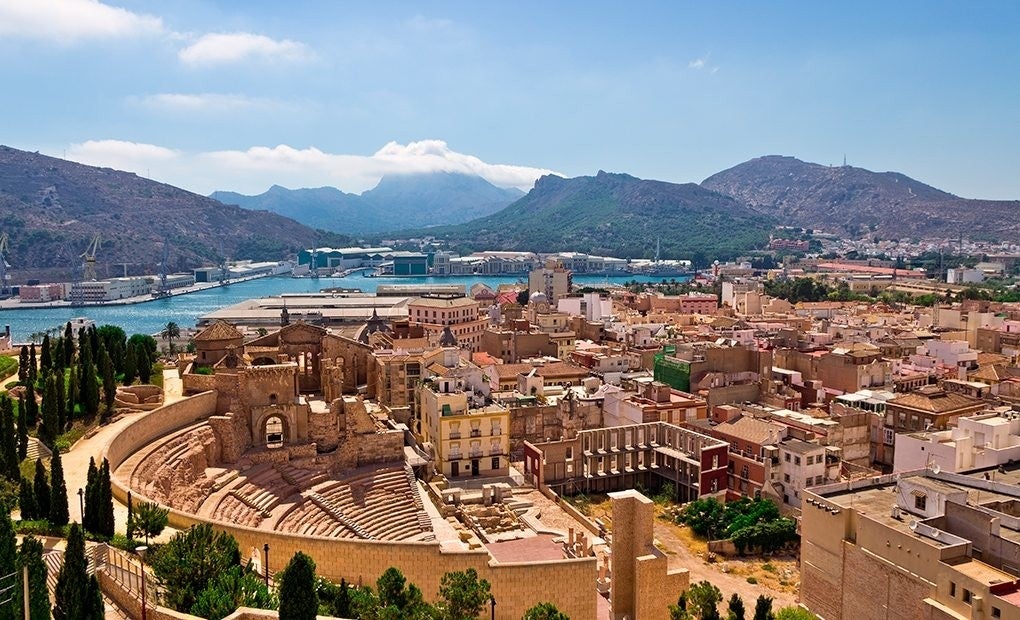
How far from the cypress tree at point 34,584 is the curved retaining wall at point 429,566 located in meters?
6.53

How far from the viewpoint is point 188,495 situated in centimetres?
2475

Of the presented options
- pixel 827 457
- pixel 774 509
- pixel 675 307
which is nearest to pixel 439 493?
pixel 774 509

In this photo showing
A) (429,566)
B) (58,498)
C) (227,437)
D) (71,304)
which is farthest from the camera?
(71,304)

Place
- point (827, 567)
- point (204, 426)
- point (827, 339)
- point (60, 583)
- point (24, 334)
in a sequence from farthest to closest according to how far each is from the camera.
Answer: point (24, 334)
point (827, 339)
point (204, 426)
point (827, 567)
point (60, 583)

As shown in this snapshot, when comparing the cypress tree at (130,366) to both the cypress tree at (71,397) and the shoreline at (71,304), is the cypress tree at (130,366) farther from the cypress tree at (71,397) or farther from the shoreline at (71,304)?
the shoreline at (71,304)

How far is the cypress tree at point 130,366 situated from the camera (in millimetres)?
34469

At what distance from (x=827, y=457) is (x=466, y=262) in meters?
170

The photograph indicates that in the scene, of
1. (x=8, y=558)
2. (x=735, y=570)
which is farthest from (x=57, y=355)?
(x=735, y=570)

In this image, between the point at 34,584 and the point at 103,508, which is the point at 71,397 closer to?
the point at 103,508

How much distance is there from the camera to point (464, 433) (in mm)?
34219

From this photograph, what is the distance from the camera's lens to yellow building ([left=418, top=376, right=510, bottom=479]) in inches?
1337

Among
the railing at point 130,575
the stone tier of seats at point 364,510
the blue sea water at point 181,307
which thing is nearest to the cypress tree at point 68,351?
the stone tier of seats at point 364,510

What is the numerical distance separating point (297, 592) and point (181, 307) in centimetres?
12425

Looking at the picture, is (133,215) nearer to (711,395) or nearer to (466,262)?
(466,262)
